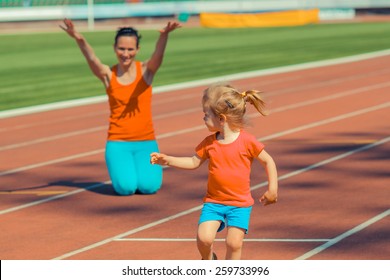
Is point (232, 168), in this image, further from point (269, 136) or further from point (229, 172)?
point (269, 136)

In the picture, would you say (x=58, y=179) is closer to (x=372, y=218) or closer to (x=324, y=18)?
(x=372, y=218)

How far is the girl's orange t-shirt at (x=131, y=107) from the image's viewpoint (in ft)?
39.5

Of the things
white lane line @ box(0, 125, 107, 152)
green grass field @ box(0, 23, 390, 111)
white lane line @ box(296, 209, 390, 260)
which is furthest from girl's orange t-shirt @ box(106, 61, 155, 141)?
green grass field @ box(0, 23, 390, 111)

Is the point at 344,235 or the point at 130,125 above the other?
the point at 130,125

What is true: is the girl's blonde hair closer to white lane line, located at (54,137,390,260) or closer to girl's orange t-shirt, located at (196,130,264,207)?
girl's orange t-shirt, located at (196,130,264,207)

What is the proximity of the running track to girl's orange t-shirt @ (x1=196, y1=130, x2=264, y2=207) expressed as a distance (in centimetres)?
131

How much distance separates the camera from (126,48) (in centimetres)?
1164

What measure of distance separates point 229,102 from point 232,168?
46 cm

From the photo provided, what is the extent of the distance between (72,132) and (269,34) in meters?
32.4

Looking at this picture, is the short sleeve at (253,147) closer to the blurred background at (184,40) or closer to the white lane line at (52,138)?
the white lane line at (52,138)

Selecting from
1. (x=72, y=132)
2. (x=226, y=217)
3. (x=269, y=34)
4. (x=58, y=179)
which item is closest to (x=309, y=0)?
(x=269, y=34)

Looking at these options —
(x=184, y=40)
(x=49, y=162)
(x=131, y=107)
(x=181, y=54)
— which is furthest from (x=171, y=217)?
(x=184, y=40)

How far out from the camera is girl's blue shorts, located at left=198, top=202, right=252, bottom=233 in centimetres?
743

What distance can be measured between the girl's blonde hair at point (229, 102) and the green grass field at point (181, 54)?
15.1 meters
